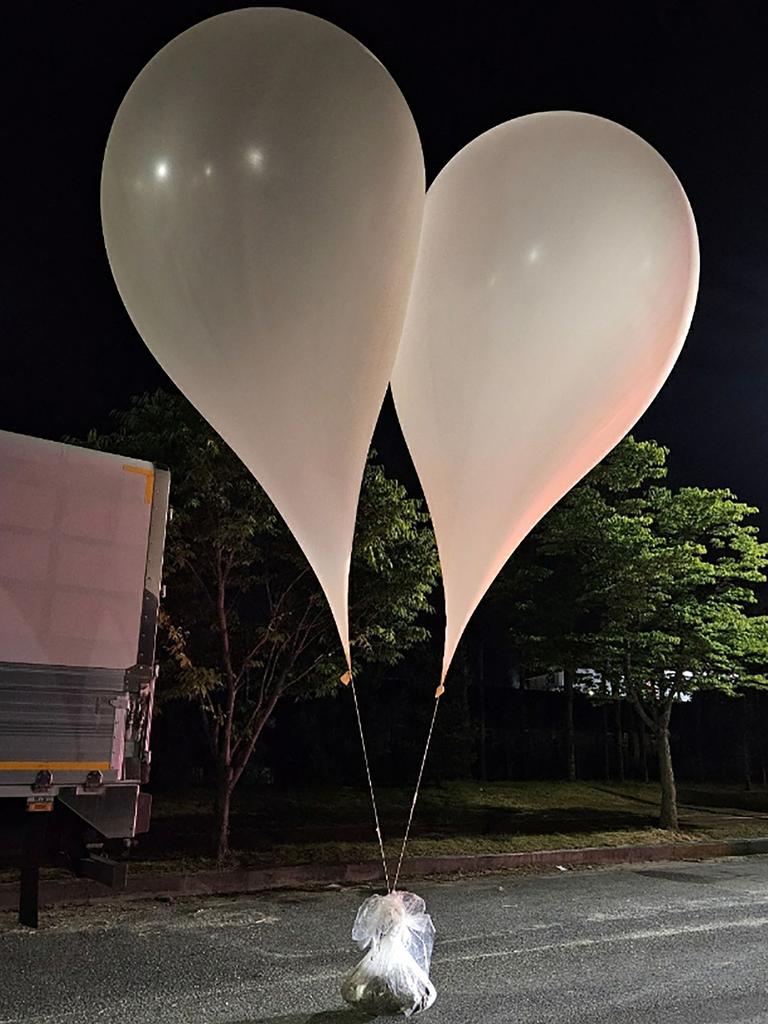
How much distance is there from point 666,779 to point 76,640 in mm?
12182

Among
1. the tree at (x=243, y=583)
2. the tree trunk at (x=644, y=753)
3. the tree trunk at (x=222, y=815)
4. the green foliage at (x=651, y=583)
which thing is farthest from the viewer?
the tree trunk at (x=644, y=753)

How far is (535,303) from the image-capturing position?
14.5ft

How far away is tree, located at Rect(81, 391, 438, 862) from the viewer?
10.1m

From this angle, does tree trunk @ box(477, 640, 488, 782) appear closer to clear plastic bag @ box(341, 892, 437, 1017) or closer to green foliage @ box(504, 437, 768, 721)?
green foliage @ box(504, 437, 768, 721)

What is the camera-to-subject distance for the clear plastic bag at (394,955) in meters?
4.77

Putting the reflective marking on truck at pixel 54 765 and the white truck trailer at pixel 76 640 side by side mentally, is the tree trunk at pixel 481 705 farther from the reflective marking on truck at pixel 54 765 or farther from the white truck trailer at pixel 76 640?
the reflective marking on truck at pixel 54 765

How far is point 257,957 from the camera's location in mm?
6586

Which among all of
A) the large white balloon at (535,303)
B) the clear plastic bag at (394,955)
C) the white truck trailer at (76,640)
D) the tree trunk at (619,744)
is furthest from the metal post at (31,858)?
the tree trunk at (619,744)

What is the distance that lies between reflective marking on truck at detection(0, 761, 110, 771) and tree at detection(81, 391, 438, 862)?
14.1ft

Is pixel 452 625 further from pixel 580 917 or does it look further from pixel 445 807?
pixel 445 807

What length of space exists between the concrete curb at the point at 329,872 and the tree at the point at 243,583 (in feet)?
3.49

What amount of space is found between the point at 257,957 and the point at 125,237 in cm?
514

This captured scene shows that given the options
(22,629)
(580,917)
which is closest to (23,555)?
(22,629)

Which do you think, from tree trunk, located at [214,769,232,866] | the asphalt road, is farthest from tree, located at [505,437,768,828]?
tree trunk, located at [214,769,232,866]
